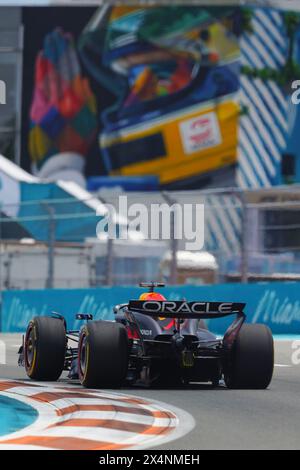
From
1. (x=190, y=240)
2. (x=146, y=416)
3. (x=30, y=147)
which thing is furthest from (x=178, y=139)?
(x=146, y=416)

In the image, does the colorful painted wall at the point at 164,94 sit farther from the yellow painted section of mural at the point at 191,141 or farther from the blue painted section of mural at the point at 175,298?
the blue painted section of mural at the point at 175,298

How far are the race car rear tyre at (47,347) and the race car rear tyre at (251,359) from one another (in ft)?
5.22

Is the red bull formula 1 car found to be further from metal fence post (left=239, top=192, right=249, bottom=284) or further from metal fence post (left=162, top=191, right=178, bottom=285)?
metal fence post (left=162, top=191, right=178, bottom=285)

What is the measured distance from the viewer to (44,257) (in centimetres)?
2506

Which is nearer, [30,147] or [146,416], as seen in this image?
[146,416]

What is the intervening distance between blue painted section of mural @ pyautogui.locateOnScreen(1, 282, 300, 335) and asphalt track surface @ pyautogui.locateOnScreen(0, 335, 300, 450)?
491 centimetres

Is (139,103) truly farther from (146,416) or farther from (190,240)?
(146,416)

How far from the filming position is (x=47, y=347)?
11766mm

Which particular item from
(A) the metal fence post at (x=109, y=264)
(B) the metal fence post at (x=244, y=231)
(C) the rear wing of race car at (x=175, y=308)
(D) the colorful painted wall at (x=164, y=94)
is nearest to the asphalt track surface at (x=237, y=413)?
(C) the rear wing of race car at (x=175, y=308)

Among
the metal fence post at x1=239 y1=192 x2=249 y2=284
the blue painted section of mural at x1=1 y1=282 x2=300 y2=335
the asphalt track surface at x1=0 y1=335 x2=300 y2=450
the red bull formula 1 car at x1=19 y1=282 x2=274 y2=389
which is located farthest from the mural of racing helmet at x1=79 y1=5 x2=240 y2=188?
the red bull formula 1 car at x1=19 y1=282 x2=274 y2=389

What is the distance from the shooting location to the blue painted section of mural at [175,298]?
1869 centimetres

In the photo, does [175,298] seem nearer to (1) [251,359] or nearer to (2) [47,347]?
(2) [47,347]

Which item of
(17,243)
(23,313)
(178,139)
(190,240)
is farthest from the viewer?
(178,139)

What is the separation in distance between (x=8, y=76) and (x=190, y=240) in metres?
47.1
